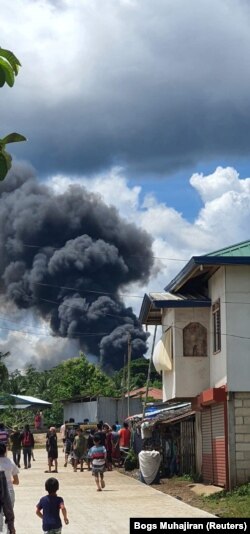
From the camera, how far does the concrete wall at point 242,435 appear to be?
2117 centimetres

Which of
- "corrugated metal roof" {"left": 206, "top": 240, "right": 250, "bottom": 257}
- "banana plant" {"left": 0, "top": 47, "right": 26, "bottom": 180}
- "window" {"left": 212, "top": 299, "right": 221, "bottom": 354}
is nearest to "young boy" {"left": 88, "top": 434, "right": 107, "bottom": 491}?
"window" {"left": 212, "top": 299, "right": 221, "bottom": 354}

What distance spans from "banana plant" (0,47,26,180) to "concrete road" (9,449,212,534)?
1046 cm

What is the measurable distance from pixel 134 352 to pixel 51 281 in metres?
14.8

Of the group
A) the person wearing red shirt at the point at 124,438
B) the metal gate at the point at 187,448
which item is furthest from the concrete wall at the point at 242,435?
the person wearing red shirt at the point at 124,438

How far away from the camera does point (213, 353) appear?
23.7 metres

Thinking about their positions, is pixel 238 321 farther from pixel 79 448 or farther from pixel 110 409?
pixel 110 409

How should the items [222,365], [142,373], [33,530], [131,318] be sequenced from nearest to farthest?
[33,530] → [222,365] → [142,373] → [131,318]

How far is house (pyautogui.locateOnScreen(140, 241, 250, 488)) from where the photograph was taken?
21.5 meters

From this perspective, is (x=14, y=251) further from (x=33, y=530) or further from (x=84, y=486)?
(x=33, y=530)

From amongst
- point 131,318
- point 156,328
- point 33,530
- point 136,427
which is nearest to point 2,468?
point 33,530

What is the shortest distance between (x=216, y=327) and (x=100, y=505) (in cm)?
647

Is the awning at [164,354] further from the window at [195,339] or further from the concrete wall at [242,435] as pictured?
the concrete wall at [242,435]

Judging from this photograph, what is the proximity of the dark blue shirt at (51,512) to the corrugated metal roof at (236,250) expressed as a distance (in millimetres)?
12870

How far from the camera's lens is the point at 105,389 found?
6900cm
